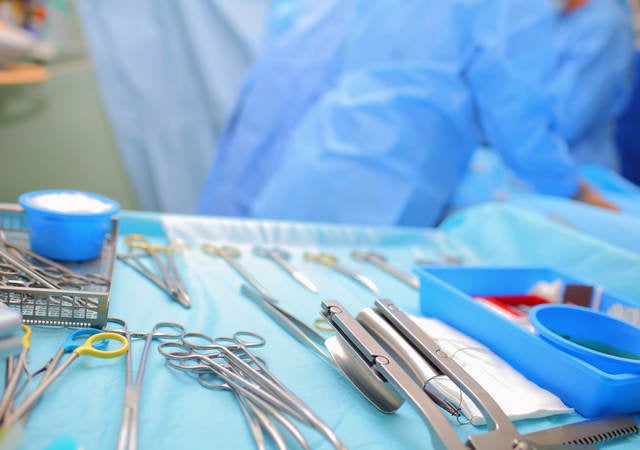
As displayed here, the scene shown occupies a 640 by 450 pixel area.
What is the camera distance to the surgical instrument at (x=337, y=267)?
2.87 ft

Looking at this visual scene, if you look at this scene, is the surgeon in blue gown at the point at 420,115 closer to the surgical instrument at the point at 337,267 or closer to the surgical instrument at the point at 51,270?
the surgical instrument at the point at 337,267

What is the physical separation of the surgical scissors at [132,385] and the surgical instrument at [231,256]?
0.63 ft

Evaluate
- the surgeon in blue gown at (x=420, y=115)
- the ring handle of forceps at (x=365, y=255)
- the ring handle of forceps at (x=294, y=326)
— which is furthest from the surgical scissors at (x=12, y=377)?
the surgeon in blue gown at (x=420, y=115)

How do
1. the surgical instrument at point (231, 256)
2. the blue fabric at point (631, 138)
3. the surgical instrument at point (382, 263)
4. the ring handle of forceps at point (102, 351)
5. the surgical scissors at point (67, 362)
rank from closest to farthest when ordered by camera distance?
the surgical scissors at point (67, 362) < the ring handle of forceps at point (102, 351) < the surgical instrument at point (231, 256) < the surgical instrument at point (382, 263) < the blue fabric at point (631, 138)

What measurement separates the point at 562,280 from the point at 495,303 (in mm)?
162

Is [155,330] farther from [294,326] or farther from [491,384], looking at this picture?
[491,384]

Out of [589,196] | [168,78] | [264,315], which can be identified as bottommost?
[264,315]

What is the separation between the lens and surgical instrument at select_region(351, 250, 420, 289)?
0.93 meters

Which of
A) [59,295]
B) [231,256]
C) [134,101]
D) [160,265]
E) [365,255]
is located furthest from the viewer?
[134,101]

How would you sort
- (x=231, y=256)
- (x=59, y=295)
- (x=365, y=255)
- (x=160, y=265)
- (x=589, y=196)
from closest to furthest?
(x=59, y=295) → (x=160, y=265) → (x=231, y=256) → (x=365, y=255) → (x=589, y=196)

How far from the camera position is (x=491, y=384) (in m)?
0.59

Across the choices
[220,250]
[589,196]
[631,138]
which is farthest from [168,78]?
[631,138]

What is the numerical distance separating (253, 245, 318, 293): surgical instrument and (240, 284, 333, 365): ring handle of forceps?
0.11m

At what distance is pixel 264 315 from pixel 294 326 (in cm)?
7
